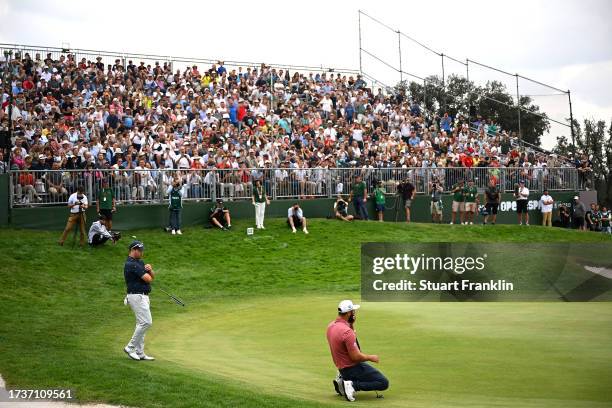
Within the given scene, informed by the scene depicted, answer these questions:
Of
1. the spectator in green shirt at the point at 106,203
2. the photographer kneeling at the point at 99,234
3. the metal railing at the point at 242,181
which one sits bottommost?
the photographer kneeling at the point at 99,234

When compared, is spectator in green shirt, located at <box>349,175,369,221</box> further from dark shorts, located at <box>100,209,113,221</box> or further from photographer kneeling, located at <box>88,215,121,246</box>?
photographer kneeling, located at <box>88,215,121,246</box>

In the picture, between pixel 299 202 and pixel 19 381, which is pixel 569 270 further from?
pixel 19 381

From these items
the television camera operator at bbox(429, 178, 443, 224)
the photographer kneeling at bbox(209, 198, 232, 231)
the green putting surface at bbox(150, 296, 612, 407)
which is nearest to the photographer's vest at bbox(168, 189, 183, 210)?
the photographer kneeling at bbox(209, 198, 232, 231)

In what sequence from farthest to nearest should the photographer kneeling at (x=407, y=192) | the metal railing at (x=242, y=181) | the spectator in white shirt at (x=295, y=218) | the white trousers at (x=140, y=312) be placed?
the photographer kneeling at (x=407, y=192) < the spectator in white shirt at (x=295, y=218) < the metal railing at (x=242, y=181) < the white trousers at (x=140, y=312)

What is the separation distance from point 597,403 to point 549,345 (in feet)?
15.8

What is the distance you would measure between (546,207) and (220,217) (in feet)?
53.8

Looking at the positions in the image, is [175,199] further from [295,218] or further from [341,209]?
[341,209]

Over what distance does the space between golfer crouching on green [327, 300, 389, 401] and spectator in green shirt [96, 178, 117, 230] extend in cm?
1935

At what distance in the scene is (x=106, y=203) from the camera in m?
32.0

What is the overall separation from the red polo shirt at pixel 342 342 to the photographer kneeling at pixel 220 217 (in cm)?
2132

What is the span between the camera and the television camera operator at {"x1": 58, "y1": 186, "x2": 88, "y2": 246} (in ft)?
100

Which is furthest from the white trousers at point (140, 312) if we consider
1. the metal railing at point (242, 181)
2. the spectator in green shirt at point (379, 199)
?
the spectator in green shirt at point (379, 199)

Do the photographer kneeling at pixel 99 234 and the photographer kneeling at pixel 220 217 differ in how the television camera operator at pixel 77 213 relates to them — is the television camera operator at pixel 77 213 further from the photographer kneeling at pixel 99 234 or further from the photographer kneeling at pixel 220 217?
the photographer kneeling at pixel 220 217

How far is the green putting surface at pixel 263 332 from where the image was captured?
14.2 meters
